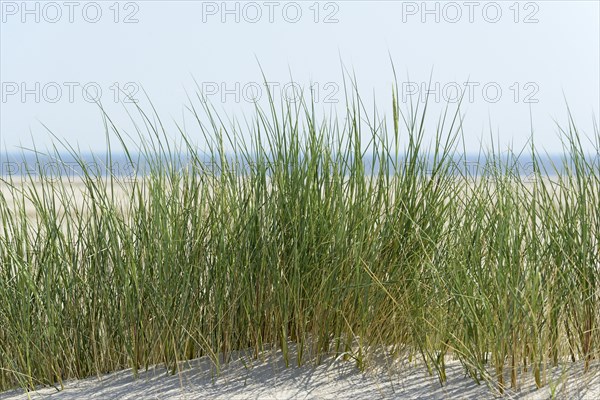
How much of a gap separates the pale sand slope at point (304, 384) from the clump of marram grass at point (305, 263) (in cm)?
5

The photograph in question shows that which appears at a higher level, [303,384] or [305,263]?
[305,263]

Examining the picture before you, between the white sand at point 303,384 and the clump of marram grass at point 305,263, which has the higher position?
the clump of marram grass at point 305,263

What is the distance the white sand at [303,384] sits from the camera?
7.06ft

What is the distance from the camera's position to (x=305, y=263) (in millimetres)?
2297

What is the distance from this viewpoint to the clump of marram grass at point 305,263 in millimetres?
2230

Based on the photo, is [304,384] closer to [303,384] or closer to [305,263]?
[303,384]

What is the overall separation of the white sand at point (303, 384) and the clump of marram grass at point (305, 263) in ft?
0.16

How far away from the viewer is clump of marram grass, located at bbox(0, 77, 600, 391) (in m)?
2.23

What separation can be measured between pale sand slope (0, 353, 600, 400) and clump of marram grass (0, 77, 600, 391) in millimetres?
51

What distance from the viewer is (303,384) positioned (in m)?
2.26

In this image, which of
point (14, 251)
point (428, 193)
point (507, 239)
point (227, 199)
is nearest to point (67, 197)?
point (14, 251)

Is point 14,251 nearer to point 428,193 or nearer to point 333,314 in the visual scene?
point 333,314

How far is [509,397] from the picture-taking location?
6.82ft

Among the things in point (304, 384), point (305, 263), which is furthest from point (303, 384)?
point (305, 263)
